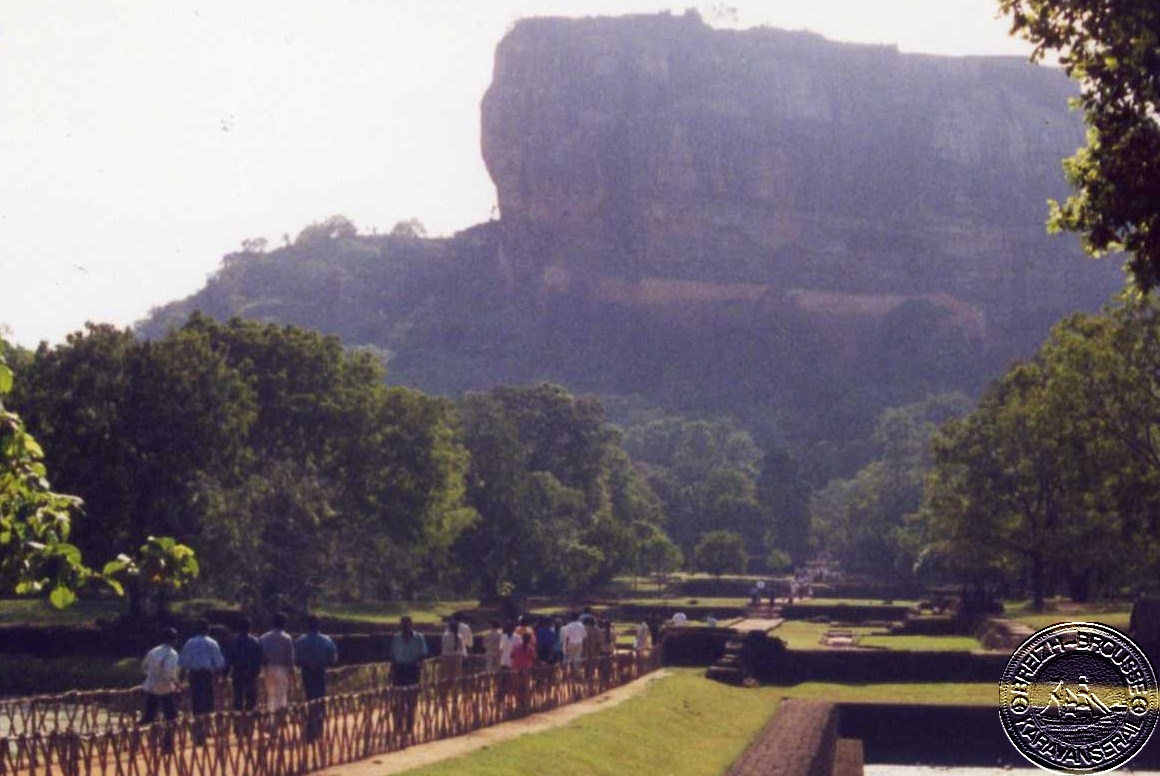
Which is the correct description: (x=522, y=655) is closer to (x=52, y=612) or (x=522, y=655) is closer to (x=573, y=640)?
(x=573, y=640)

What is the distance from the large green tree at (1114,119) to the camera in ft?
40.0

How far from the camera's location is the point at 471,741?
2108 cm

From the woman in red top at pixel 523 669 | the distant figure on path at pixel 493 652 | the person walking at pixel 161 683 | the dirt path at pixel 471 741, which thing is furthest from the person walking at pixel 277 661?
the distant figure on path at pixel 493 652

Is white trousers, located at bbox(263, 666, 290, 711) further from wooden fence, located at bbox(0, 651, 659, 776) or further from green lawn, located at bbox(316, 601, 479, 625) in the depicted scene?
green lawn, located at bbox(316, 601, 479, 625)

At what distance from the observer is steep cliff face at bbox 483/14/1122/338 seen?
169 m

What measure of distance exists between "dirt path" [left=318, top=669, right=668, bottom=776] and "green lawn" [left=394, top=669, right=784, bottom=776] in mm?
290

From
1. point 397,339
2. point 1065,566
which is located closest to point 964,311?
point 397,339

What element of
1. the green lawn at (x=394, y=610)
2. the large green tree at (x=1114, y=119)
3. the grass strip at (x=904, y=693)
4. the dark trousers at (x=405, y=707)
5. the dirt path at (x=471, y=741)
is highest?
the large green tree at (x=1114, y=119)

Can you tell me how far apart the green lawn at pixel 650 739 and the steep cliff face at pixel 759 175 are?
136674 mm

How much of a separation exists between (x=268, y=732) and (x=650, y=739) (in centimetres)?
914

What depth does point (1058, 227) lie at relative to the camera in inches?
514

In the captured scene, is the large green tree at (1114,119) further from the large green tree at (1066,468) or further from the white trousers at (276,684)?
the large green tree at (1066,468)

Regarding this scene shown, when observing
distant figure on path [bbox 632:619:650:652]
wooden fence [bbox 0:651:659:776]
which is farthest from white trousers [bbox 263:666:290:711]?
distant figure on path [bbox 632:619:650:652]

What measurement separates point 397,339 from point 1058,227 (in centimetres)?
15536
